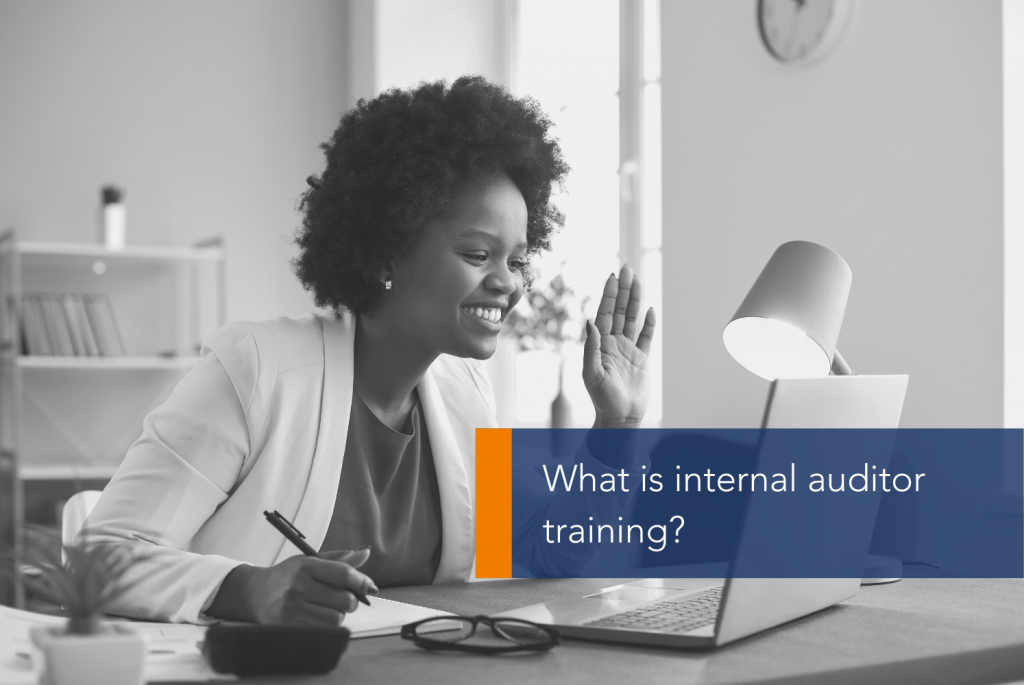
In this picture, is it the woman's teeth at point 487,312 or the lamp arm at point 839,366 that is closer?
the lamp arm at point 839,366

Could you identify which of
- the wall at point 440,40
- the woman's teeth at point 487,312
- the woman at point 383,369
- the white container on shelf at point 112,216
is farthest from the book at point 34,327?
the woman's teeth at point 487,312

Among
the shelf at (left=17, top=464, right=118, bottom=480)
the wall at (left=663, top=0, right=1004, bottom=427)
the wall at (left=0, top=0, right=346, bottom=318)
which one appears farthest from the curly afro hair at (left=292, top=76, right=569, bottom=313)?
the shelf at (left=17, top=464, right=118, bottom=480)

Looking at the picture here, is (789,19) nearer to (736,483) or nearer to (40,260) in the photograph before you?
(736,483)

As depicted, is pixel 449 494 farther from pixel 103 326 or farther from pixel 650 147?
pixel 103 326

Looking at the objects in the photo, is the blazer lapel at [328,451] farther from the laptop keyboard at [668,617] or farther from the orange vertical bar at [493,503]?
the laptop keyboard at [668,617]

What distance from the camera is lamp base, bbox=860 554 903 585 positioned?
130cm

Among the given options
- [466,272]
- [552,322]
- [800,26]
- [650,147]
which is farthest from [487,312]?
[650,147]

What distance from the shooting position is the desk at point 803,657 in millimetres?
807

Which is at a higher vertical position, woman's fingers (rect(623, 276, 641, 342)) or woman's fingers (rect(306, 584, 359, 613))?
woman's fingers (rect(623, 276, 641, 342))

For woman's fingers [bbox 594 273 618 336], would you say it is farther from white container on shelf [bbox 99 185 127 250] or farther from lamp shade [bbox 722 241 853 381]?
white container on shelf [bbox 99 185 127 250]

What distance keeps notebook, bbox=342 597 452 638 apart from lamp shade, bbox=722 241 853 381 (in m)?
0.48

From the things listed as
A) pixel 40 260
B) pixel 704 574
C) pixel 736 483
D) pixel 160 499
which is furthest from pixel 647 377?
Result: pixel 40 260

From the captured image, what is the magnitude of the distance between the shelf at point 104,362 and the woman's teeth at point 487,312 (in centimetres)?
256

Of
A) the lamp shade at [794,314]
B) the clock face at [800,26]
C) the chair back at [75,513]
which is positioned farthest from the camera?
the clock face at [800,26]
